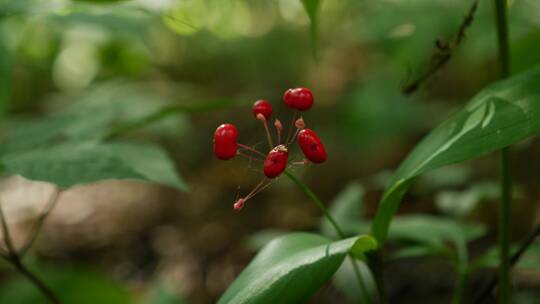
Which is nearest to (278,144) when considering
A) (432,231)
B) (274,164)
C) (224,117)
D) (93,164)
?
(274,164)

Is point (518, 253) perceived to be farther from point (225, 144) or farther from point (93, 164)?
point (93, 164)

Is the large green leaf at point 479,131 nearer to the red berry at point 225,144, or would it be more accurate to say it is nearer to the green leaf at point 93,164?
the red berry at point 225,144

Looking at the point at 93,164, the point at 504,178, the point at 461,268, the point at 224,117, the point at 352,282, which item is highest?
the point at 504,178

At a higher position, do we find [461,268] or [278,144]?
[278,144]

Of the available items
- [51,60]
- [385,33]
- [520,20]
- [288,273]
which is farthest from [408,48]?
[51,60]

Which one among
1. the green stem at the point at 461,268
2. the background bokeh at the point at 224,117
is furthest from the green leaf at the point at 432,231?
the background bokeh at the point at 224,117

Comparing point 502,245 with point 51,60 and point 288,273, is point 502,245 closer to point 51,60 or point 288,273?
point 288,273
